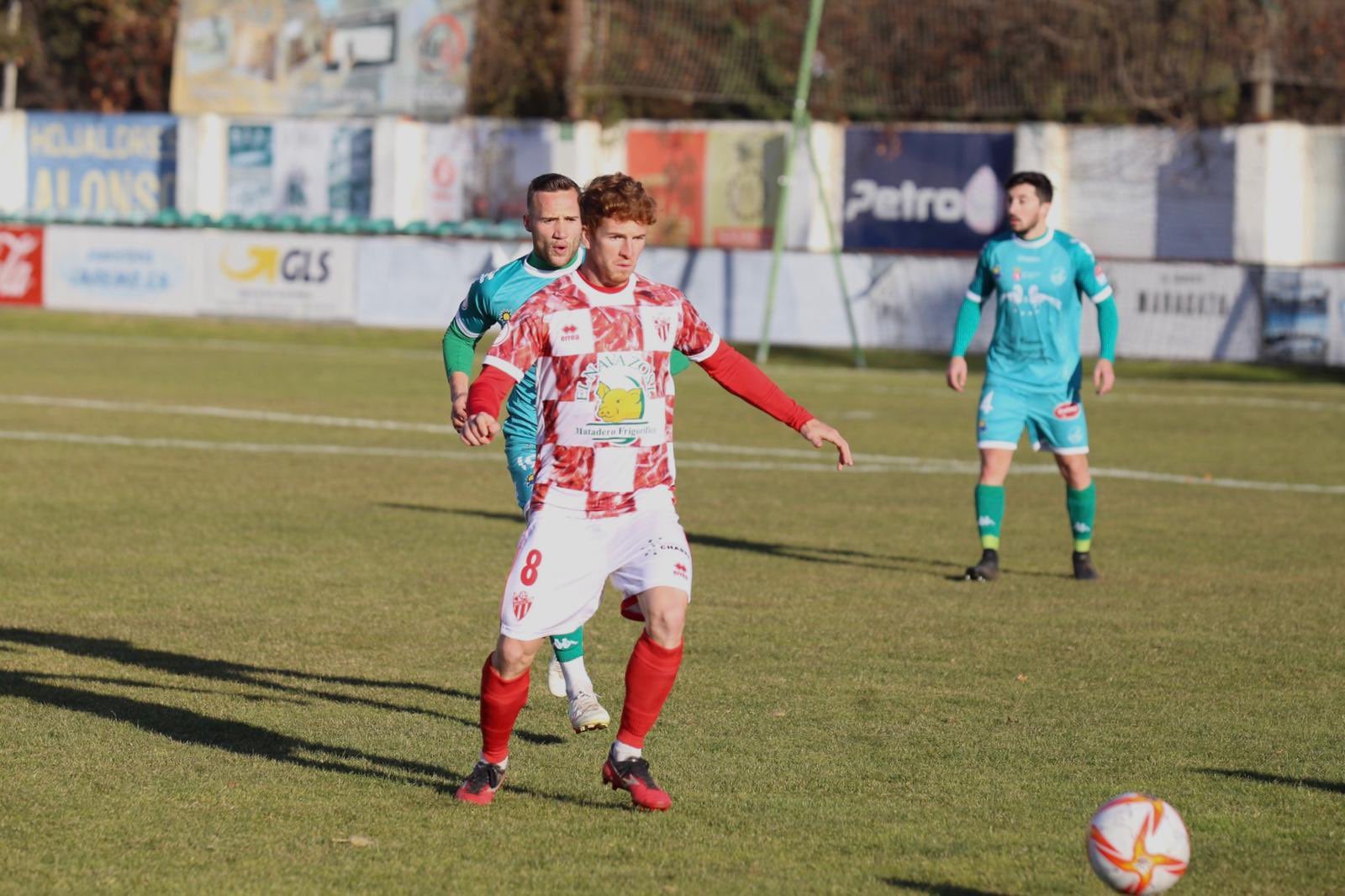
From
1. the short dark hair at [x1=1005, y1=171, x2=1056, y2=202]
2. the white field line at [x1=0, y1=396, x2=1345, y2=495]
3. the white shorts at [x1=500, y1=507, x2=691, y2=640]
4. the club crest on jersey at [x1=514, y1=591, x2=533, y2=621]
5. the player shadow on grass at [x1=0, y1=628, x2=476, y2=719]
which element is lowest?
the player shadow on grass at [x1=0, y1=628, x2=476, y2=719]

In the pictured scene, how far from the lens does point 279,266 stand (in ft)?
115

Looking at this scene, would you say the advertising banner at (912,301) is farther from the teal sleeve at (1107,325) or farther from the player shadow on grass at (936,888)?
the player shadow on grass at (936,888)

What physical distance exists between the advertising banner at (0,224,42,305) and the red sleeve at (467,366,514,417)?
3268 centimetres

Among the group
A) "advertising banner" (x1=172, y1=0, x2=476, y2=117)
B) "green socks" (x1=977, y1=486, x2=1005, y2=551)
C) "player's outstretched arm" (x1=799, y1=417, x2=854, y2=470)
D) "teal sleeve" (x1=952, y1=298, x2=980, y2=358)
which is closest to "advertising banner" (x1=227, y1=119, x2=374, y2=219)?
"advertising banner" (x1=172, y1=0, x2=476, y2=117)

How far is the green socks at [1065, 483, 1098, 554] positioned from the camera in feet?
38.0

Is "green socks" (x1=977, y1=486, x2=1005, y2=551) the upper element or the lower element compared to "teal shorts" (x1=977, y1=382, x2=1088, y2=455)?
lower

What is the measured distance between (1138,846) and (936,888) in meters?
0.60

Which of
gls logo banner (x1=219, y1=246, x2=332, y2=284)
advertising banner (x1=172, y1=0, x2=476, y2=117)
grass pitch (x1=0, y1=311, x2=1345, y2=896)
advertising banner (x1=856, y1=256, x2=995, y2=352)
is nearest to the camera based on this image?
grass pitch (x1=0, y1=311, x2=1345, y2=896)

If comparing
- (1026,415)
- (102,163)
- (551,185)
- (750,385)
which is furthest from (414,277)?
(750,385)

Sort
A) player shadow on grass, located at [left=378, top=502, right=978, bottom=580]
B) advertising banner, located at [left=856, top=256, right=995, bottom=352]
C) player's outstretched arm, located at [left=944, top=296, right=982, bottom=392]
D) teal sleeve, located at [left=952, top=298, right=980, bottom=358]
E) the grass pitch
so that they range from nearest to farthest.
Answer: the grass pitch, player's outstretched arm, located at [left=944, top=296, right=982, bottom=392], teal sleeve, located at [left=952, top=298, right=980, bottom=358], player shadow on grass, located at [left=378, top=502, right=978, bottom=580], advertising banner, located at [left=856, top=256, right=995, bottom=352]

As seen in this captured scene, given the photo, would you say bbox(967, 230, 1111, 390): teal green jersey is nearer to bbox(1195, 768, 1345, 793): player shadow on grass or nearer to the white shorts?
bbox(1195, 768, 1345, 793): player shadow on grass

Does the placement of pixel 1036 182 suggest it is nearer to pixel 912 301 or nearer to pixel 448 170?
pixel 912 301

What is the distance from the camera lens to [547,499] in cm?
615

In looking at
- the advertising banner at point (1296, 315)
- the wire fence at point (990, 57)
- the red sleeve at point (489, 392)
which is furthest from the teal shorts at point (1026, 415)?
the wire fence at point (990, 57)
